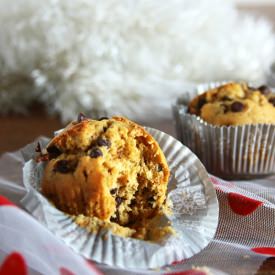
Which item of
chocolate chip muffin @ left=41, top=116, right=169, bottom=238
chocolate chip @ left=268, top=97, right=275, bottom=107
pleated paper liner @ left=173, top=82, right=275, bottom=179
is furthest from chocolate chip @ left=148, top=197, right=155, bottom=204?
chocolate chip @ left=268, top=97, right=275, bottom=107

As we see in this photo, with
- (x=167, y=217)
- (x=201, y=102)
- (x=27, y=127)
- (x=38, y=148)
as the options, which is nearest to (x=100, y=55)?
(x=27, y=127)

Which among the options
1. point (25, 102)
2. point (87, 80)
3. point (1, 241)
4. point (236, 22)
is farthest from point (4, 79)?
point (1, 241)

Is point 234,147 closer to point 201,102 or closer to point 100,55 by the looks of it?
point 201,102

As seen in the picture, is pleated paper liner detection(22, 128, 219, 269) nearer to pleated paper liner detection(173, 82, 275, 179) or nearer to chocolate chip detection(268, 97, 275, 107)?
pleated paper liner detection(173, 82, 275, 179)

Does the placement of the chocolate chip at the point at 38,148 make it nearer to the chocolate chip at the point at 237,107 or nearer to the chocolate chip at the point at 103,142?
the chocolate chip at the point at 103,142

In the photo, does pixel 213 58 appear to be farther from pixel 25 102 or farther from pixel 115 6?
pixel 25 102

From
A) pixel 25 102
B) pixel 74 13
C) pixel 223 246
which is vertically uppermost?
pixel 74 13

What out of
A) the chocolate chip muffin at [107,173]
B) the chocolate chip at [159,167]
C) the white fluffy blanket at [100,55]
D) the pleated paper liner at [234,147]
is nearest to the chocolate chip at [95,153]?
the chocolate chip muffin at [107,173]
